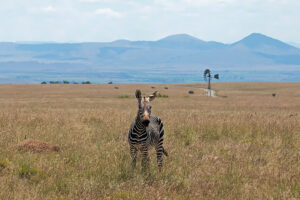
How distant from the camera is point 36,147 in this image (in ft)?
34.1

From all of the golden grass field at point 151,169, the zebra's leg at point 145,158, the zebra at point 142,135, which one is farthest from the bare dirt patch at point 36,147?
the zebra's leg at point 145,158

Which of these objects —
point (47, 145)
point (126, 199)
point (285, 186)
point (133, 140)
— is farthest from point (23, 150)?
point (285, 186)

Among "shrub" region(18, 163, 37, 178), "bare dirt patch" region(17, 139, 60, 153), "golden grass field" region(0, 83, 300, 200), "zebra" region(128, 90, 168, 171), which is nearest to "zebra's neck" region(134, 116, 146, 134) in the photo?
"zebra" region(128, 90, 168, 171)

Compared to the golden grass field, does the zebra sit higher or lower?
higher

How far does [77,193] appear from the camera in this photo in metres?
7.12

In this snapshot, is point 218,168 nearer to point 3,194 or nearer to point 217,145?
point 217,145

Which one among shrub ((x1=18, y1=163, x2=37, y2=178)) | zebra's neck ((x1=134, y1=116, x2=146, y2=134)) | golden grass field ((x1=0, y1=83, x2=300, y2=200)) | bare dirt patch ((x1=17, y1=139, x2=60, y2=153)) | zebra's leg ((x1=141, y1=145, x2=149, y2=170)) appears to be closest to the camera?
golden grass field ((x1=0, y1=83, x2=300, y2=200))

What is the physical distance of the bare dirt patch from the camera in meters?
10.3

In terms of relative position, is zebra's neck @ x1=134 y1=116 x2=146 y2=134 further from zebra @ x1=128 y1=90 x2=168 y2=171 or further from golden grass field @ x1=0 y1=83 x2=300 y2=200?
golden grass field @ x1=0 y1=83 x2=300 y2=200

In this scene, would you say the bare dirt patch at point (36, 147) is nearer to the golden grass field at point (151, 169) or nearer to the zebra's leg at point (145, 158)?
the golden grass field at point (151, 169)

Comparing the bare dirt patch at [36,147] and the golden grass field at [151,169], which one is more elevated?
the bare dirt patch at [36,147]

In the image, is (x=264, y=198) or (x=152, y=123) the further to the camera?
(x=152, y=123)

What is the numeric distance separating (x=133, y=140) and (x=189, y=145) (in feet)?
13.7

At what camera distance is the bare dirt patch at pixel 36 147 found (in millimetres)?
10289
